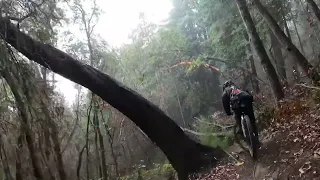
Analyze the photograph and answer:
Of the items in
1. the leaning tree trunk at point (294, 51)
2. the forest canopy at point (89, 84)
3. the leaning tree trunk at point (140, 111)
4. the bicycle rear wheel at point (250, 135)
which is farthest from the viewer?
the leaning tree trunk at point (294, 51)

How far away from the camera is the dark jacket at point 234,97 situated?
24.2ft

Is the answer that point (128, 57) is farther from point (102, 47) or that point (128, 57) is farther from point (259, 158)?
point (259, 158)

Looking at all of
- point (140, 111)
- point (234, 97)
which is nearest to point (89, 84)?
point (140, 111)

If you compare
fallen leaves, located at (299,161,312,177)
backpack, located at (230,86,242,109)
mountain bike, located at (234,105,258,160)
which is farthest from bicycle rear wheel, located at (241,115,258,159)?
fallen leaves, located at (299,161,312,177)

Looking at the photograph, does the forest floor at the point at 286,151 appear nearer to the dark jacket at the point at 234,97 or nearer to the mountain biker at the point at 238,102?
the mountain biker at the point at 238,102

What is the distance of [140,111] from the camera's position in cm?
902

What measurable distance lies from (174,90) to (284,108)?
67.9 feet

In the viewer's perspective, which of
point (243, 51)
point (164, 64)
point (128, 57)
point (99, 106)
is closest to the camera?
point (99, 106)

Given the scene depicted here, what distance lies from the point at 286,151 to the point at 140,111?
3.72m

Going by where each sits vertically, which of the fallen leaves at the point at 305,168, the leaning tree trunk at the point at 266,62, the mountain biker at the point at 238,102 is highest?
the leaning tree trunk at the point at 266,62

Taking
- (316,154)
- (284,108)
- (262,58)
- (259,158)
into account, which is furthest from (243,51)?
(316,154)

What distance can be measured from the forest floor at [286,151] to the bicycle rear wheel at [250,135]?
7.2 inches

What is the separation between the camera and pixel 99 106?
15852 millimetres

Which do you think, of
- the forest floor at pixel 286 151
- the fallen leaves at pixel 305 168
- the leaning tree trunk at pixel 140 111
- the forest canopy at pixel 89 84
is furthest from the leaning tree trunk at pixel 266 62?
the fallen leaves at pixel 305 168
